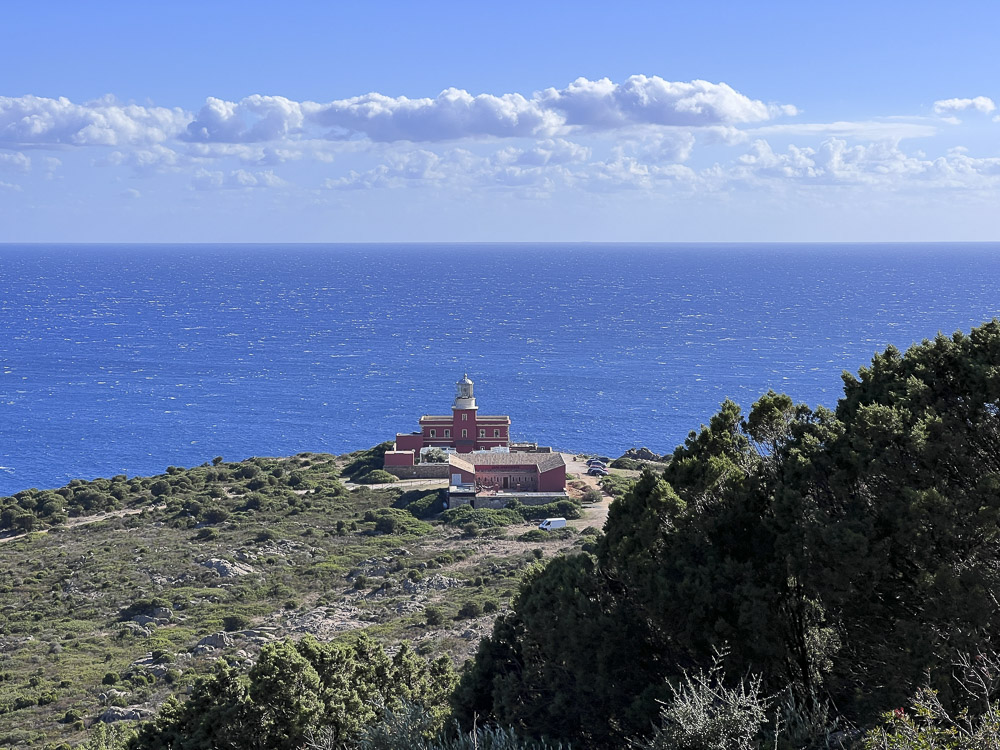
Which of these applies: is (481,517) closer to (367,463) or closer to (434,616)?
(367,463)

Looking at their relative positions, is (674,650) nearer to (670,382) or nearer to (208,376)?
(670,382)

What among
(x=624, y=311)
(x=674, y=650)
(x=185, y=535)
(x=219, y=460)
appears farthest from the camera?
(x=624, y=311)

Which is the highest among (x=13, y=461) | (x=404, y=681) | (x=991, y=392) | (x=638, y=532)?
(x=991, y=392)

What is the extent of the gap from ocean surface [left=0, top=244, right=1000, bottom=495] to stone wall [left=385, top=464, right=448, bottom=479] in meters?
17.2

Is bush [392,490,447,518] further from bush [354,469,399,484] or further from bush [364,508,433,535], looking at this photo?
bush [354,469,399,484]

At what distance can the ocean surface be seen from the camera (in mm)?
67688

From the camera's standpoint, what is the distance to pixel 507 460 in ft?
147

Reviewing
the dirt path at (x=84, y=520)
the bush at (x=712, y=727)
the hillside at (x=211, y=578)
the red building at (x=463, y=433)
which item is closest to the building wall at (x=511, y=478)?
the hillside at (x=211, y=578)

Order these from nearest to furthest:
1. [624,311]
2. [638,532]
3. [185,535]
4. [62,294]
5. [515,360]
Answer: [638,532] → [185,535] → [515,360] → [624,311] → [62,294]

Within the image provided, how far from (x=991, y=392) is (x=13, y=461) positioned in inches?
2517

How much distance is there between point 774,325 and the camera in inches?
4860

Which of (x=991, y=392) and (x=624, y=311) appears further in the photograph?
(x=624, y=311)

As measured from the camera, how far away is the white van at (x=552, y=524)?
38500 mm

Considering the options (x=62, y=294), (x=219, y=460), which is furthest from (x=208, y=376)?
(x=62, y=294)
